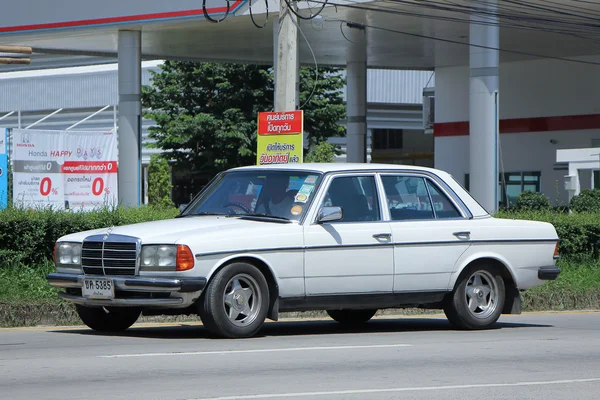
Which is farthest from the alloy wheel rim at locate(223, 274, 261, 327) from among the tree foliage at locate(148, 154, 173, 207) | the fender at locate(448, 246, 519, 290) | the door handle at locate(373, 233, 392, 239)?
the tree foliage at locate(148, 154, 173, 207)

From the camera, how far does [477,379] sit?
8.22 meters

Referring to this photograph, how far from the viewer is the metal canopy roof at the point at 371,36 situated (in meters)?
26.9

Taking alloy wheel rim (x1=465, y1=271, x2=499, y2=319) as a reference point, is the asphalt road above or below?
below

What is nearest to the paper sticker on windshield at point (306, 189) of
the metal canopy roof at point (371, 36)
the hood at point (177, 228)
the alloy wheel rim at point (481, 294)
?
the hood at point (177, 228)

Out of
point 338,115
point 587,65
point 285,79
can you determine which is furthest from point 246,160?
point 285,79

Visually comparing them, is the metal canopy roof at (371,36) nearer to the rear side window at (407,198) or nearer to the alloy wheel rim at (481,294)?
the rear side window at (407,198)

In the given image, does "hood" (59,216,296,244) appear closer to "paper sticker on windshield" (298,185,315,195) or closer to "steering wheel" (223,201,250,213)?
"steering wheel" (223,201,250,213)

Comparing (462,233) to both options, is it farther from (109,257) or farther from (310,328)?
(109,257)

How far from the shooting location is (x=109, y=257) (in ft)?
34.1

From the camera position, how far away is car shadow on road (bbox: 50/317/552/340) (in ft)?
37.0

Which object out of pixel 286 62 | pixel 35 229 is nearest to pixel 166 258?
pixel 35 229

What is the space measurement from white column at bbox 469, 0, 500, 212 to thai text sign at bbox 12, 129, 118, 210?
8.28 metres

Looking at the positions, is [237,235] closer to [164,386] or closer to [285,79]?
[164,386]

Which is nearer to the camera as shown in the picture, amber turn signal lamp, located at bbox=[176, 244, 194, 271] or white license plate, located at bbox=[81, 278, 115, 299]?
amber turn signal lamp, located at bbox=[176, 244, 194, 271]
